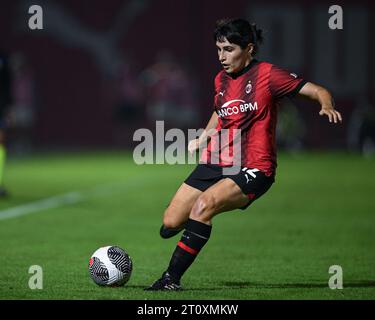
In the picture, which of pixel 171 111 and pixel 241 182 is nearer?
pixel 241 182

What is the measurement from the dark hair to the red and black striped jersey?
270 mm

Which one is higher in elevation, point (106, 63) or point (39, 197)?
point (106, 63)

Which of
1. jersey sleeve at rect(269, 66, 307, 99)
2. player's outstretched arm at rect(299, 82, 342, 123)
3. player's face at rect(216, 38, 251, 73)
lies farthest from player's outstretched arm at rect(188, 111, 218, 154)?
player's outstretched arm at rect(299, 82, 342, 123)

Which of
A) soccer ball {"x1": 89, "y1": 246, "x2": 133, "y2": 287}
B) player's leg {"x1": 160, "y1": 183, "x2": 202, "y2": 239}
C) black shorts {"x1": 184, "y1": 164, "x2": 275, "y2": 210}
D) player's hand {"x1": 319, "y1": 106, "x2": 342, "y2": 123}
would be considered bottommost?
soccer ball {"x1": 89, "y1": 246, "x2": 133, "y2": 287}

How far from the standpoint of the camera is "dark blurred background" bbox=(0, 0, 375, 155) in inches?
1186

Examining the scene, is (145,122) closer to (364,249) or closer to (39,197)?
(39,197)

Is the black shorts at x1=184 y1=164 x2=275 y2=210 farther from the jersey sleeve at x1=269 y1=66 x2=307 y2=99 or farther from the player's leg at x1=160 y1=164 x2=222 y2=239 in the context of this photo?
the jersey sleeve at x1=269 y1=66 x2=307 y2=99

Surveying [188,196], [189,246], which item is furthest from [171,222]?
[189,246]

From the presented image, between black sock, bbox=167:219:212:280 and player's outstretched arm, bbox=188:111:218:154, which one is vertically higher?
player's outstretched arm, bbox=188:111:218:154

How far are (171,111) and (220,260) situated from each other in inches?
838

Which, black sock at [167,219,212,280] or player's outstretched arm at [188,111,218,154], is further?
player's outstretched arm at [188,111,218,154]

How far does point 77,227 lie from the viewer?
12.5 meters

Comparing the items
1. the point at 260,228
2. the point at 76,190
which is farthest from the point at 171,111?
the point at 260,228

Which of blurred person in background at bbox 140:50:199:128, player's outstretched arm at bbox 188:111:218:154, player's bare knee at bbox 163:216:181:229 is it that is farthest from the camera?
blurred person in background at bbox 140:50:199:128
